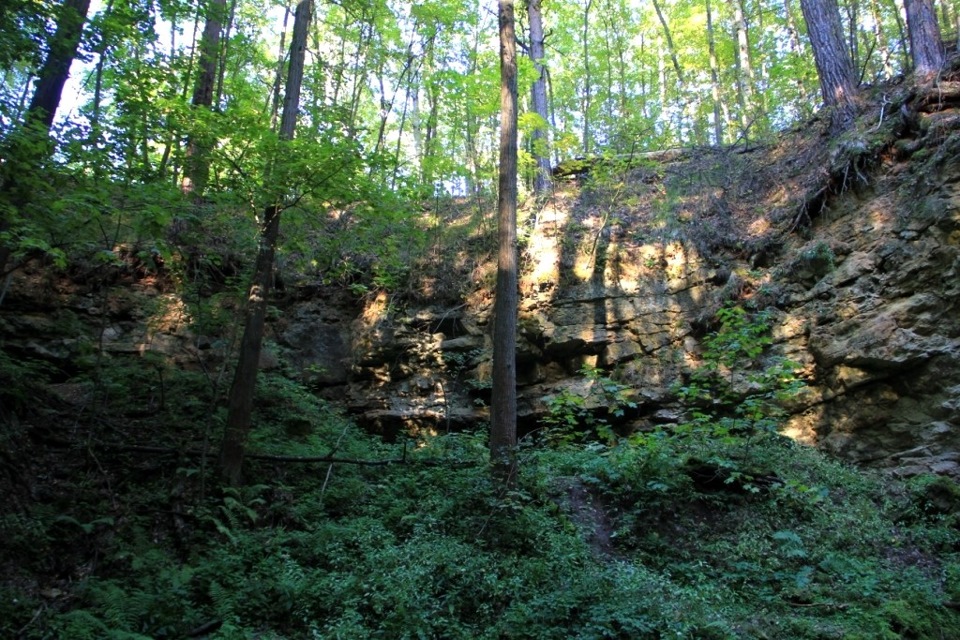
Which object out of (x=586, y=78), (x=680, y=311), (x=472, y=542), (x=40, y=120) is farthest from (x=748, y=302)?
(x=586, y=78)

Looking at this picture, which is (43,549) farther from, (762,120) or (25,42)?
(762,120)

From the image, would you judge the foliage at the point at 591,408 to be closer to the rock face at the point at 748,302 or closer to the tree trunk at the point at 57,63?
the rock face at the point at 748,302

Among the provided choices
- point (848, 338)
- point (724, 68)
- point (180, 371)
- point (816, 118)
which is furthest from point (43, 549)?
point (724, 68)

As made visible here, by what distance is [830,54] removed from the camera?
38.8ft

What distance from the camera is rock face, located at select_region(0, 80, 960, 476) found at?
8328mm

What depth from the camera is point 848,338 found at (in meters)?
8.74

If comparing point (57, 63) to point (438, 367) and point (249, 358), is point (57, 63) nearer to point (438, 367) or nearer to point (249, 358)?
point (249, 358)

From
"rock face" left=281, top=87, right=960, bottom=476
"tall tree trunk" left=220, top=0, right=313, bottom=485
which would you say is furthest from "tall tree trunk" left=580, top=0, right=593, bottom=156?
"tall tree trunk" left=220, top=0, right=313, bottom=485

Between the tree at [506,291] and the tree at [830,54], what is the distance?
6.81 metres

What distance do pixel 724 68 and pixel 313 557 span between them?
2290 cm

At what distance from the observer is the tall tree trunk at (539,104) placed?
14.0 meters

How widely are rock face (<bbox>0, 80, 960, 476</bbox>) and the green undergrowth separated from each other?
5.40 ft

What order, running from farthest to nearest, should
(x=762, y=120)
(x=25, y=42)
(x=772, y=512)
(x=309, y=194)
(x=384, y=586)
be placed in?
(x=762, y=120), (x=309, y=194), (x=772, y=512), (x=25, y=42), (x=384, y=586)

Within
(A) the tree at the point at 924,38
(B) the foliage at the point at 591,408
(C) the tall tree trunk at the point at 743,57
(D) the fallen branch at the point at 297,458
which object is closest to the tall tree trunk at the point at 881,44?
(A) the tree at the point at 924,38
